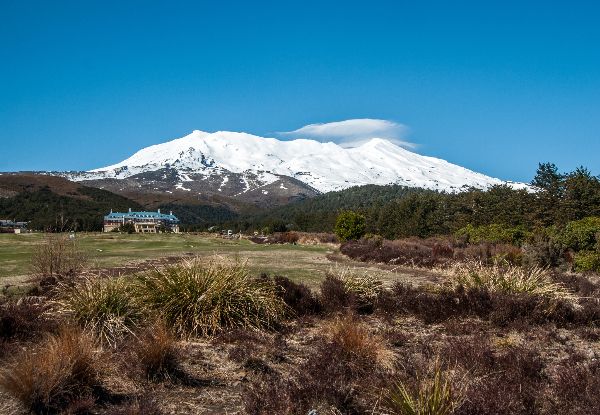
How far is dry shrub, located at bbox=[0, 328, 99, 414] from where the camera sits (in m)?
4.38

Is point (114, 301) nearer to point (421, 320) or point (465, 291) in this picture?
point (421, 320)

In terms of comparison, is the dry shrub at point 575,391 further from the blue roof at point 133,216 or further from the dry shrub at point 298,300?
the blue roof at point 133,216

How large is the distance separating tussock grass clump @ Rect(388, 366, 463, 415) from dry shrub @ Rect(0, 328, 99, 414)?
265cm

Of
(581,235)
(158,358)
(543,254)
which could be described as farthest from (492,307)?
(581,235)

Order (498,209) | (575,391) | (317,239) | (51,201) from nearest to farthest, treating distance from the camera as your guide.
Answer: (575,391) < (498,209) < (317,239) < (51,201)

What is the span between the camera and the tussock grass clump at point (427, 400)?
3.90 metres

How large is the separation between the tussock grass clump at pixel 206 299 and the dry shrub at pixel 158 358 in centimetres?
165

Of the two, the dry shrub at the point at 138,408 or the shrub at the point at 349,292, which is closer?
the dry shrub at the point at 138,408

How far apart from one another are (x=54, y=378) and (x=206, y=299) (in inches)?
134

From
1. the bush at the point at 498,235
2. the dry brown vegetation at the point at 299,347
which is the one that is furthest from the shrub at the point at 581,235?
the dry brown vegetation at the point at 299,347

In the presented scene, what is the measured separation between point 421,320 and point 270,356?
138 inches

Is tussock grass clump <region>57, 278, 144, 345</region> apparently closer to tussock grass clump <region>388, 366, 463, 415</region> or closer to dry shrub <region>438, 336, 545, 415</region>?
tussock grass clump <region>388, 366, 463, 415</region>

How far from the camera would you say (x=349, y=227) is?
1661 inches

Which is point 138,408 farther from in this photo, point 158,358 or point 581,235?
point 581,235
